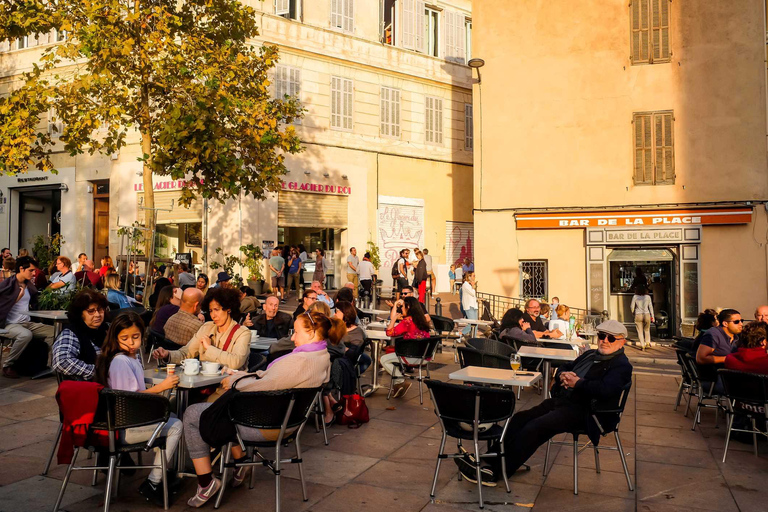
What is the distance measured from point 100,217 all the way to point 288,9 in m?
9.42

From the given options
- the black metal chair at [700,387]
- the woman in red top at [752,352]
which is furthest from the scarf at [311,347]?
the black metal chair at [700,387]

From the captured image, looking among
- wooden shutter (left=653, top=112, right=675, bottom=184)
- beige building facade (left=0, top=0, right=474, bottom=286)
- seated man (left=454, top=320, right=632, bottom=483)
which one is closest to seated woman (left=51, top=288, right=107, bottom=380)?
seated man (left=454, top=320, right=632, bottom=483)

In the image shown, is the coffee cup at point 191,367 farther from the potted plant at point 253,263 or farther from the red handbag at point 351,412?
the potted plant at point 253,263

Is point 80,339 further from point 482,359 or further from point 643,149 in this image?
point 643,149

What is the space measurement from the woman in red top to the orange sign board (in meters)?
10.5

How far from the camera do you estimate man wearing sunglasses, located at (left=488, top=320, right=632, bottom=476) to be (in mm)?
5547

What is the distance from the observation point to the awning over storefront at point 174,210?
22.0 meters

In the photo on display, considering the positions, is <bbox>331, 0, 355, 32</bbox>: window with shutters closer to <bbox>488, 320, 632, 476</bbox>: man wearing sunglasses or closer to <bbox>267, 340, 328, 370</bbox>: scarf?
<bbox>488, 320, 632, 476</bbox>: man wearing sunglasses

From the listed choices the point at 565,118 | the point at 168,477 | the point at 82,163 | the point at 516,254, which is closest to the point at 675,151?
the point at 565,118

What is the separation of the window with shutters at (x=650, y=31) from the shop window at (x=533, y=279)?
5.53 meters

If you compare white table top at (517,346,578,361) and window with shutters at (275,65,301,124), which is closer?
white table top at (517,346,578,361)

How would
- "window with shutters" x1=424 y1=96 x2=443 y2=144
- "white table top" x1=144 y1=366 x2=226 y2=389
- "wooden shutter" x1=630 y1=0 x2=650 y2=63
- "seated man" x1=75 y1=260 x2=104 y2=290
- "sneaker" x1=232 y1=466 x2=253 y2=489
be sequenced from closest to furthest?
"white table top" x1=144 y1=366 x2=226 y2=389 < "sneaker" x1=232 y1=466 x2=253 y2=489 < "seated man" x1=75 y1=260 x2=104 y2=290 < "wooden shutter" x1=630 y1=0 x2=650 y2=63 < "window with shutters" x1=424 y1=96 x2=443 y2=144

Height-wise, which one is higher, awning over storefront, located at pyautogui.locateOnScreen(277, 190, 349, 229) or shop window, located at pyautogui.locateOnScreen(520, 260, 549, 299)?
awning over storefront, located at pyautogui.locateOnScreen(277, 190, 349, 229)

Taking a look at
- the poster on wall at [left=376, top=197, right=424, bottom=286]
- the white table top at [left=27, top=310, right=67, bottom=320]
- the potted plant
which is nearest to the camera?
the white table top at [left=27, top=310, right=67, bottom=320]
